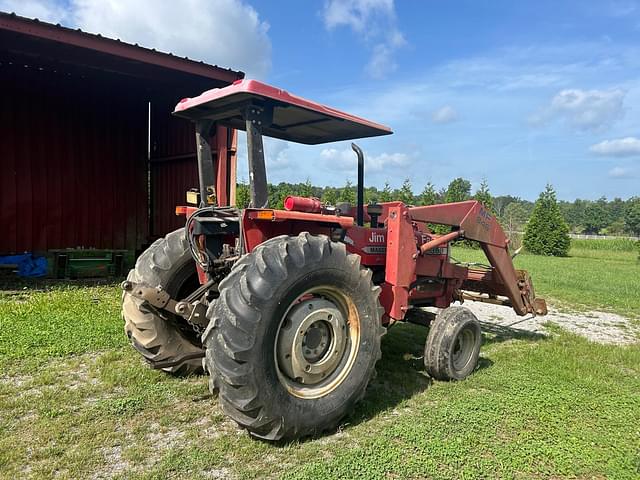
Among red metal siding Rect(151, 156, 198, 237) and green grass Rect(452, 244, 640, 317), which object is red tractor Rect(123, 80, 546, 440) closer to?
green grass Rect(452, 244, 640, 317)

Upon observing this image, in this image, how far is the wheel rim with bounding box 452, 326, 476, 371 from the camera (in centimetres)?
470

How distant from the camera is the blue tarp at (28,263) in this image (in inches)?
407

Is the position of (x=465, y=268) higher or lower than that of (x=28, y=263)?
higher

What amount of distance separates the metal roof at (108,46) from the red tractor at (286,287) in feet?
17.8

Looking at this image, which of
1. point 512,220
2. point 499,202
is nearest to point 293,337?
point 512,220

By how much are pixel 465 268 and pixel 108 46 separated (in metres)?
7.30

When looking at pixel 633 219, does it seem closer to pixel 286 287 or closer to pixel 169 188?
Result: pixel 169 188

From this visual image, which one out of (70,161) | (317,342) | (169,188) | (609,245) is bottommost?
(609,245)

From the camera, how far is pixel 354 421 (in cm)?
367

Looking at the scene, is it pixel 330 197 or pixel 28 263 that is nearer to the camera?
pixel 28 263

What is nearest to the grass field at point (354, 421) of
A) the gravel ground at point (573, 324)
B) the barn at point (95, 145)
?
the gravel ground at point (573, 324)

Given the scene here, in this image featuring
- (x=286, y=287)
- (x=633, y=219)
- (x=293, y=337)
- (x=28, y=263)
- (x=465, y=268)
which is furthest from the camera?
(x=633, y=219)

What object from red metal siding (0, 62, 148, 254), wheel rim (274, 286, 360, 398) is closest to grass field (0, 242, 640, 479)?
→ wheel rim (274, 286, 360, 398)

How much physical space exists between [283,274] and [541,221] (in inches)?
1091
